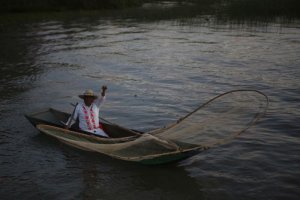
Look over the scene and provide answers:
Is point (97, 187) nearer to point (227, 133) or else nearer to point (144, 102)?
point (227, 133)

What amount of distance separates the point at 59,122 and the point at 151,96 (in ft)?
14.8

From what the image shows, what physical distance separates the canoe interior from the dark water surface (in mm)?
494

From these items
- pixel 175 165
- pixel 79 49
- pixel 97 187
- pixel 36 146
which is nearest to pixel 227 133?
pixel 175 165

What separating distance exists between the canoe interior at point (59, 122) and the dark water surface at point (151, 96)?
19.4 inches

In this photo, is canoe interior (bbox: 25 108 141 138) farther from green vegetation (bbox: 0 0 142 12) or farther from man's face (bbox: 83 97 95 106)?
green vegetation (bbox: 0 0 142 12)

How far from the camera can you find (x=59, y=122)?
13.2m

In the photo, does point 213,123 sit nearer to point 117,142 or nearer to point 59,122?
point 117,142

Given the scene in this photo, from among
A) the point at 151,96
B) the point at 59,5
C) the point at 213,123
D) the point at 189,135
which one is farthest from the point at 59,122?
the point at 59,5

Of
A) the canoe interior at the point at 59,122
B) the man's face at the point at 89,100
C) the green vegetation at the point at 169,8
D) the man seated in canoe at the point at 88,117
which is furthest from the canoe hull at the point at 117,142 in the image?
the green vegetation at the point at 169,8

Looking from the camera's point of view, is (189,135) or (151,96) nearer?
(189,135)

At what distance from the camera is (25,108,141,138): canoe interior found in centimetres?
1144

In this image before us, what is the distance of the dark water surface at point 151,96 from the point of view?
966 centimetres

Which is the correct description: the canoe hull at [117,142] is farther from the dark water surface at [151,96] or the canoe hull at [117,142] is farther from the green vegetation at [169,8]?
the green vegetation at [169,8]

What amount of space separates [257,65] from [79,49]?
1159 centimetres
